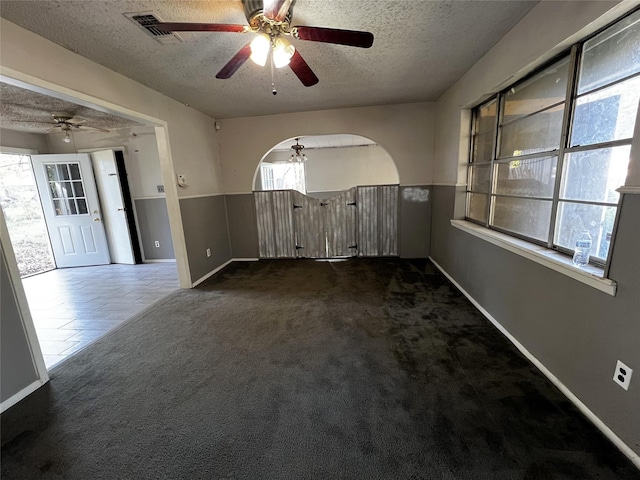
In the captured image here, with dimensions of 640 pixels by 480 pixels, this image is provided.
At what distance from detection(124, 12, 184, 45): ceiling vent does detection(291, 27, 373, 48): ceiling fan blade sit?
1.02 m

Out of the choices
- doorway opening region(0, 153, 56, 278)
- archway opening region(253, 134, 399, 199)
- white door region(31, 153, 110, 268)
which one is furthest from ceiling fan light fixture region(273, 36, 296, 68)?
archway opening region(253, 134, 399, 199)

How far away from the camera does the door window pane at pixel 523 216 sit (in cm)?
203

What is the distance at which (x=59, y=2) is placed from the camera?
5.38 feet

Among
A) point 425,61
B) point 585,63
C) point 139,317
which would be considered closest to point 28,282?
point 139,317

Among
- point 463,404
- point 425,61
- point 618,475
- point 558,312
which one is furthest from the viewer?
point 425,61

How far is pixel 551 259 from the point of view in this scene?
5.63ft

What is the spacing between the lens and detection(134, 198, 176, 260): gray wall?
16.5 ft

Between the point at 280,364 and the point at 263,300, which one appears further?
the point at 263,300

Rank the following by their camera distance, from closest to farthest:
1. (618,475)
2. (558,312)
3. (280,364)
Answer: (618,475) < (558,312) < (280,364)

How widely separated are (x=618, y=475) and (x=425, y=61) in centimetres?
315

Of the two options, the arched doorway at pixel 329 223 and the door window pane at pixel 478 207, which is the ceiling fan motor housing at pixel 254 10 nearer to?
the door window pane at pixel 478 207

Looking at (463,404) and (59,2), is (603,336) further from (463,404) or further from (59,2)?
(59,2)

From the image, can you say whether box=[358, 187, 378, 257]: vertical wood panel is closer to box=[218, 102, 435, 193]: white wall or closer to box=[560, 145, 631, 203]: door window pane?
box=[218, 102, 435, 193]: white wall

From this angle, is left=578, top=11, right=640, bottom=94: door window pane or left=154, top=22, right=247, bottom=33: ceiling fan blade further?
left=154, top=22, right=247, bottom=33: ceiling fan blade
